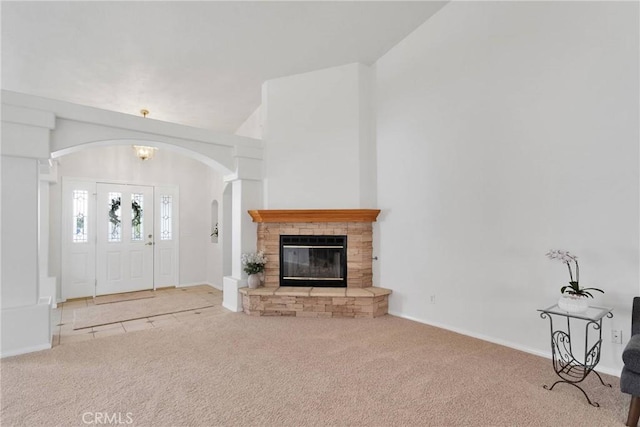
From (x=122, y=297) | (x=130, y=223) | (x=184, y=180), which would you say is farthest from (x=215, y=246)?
(x=122, y=297)

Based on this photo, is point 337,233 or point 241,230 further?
point 241,230

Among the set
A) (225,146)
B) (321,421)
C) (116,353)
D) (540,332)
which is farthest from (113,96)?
(540,332)

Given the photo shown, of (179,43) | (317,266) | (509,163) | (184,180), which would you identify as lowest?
(317,266)

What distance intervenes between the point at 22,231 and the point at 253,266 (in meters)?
2.51

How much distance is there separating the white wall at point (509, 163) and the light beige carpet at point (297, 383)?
71cm

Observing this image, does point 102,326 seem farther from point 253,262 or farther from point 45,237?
point 45,237

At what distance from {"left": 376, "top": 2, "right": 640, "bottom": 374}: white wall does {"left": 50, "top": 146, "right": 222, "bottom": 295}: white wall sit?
13.3 ft

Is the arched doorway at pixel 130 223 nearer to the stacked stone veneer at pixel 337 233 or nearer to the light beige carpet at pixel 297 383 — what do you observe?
the stacked stone veneer at pixel 337 233

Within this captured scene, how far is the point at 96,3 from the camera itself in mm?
3152

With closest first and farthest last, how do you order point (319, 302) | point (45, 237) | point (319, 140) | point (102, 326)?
point (102, 326), point (319, 302), point (319, 140), point (45, 237)

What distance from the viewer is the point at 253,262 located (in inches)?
186

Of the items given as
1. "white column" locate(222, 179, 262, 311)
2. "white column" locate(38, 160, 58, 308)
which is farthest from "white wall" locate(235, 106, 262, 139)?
"white column" locate(38, 160, 58, 308)

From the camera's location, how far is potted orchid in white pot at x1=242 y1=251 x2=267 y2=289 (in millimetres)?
4719

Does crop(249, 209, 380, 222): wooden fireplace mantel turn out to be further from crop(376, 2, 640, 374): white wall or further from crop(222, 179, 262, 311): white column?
crop(376, 2, 640, 374): white wall
